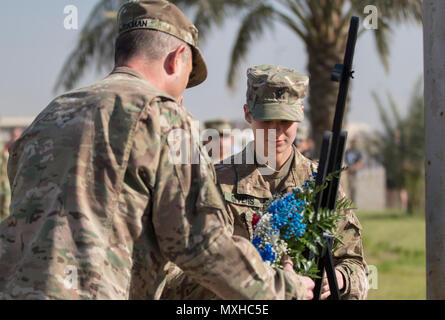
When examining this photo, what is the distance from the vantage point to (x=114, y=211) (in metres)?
2.04

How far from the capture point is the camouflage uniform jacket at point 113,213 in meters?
1.99

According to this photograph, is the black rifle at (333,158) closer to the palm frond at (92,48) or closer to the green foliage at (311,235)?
the green foliage at (311,235)

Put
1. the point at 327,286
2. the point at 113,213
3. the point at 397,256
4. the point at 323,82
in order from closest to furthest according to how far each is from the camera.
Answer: the point at 113,213
the point at 327,286
the point at 323,82
the point at 397,256

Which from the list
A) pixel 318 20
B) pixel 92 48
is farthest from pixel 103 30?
pixel 318 20

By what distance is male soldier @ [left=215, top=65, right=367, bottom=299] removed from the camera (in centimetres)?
298

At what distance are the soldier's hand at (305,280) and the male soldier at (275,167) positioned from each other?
1.84 ft

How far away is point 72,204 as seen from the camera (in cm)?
200

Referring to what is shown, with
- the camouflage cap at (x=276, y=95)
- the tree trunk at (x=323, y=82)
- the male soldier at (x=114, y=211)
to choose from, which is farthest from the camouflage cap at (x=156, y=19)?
the tree trunk at (x=323, y=82)

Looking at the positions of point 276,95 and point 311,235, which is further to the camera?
point 276,95

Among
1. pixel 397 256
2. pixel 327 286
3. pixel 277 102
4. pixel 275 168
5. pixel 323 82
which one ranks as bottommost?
pixel 397 256

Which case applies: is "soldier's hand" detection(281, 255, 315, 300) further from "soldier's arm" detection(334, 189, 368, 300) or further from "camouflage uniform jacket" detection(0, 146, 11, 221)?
"camouflage uniform jacket" detection(0, 146, 11, 221)

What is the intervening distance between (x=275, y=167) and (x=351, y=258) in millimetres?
610

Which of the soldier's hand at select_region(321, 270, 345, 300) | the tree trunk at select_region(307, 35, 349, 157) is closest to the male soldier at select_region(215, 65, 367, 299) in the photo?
the soldier's hand at select_region(321, 270, 345, 300)

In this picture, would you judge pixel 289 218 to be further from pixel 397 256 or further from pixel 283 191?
pixel 397 256
